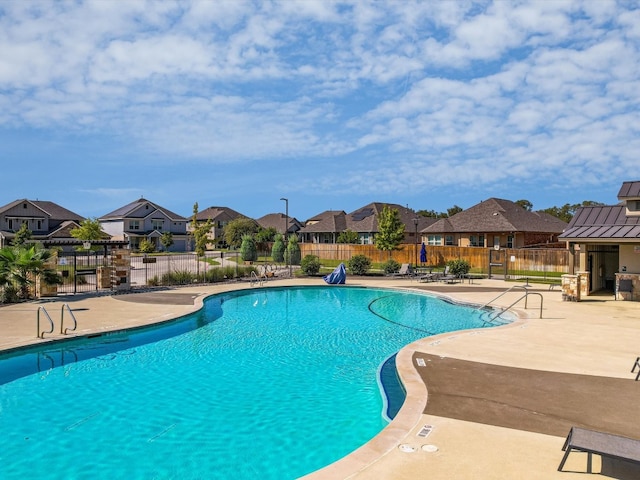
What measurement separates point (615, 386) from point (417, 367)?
3.48 metres

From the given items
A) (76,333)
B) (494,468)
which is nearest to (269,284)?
(76,333)

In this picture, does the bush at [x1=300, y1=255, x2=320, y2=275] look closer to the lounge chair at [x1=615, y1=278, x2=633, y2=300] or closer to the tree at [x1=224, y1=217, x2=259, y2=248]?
the lounge chair at [x1=615, y1=278, x2=633, y2=300]

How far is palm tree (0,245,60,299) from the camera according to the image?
18312 millimetres

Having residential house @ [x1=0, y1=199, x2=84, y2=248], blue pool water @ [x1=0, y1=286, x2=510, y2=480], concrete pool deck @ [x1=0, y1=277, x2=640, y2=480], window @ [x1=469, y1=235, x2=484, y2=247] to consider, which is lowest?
blue pool water @ [x1=0, y1=286, x2=510, y2=480]

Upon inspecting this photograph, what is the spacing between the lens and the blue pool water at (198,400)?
649 cm

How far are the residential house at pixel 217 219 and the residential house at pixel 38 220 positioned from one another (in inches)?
721

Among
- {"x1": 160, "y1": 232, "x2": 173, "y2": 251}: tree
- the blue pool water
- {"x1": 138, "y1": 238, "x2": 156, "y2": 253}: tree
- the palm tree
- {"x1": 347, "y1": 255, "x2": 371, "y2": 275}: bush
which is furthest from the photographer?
{"x1": 160, "y1": 232, "x2": 173, "y2": 251}: tree

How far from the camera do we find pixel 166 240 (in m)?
65.9

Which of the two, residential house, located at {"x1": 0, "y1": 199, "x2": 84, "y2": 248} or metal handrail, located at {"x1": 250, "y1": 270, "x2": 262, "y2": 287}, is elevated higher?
residential house, located at {"x1": 0, "y1": 199, "x2": 84, "y2": 248}

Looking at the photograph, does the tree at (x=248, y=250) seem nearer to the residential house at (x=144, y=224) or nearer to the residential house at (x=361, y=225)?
the residential house at (x=361, y=225)

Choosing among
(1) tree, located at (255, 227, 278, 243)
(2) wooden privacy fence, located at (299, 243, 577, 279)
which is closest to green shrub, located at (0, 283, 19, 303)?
(2) wooden privacy fence, located at (299, 243, 577, 279)

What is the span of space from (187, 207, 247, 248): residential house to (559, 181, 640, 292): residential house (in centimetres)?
6125

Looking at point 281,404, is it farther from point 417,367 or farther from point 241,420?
point 417,367

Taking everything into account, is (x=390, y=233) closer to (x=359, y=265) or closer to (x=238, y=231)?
(x=359, y=265)
